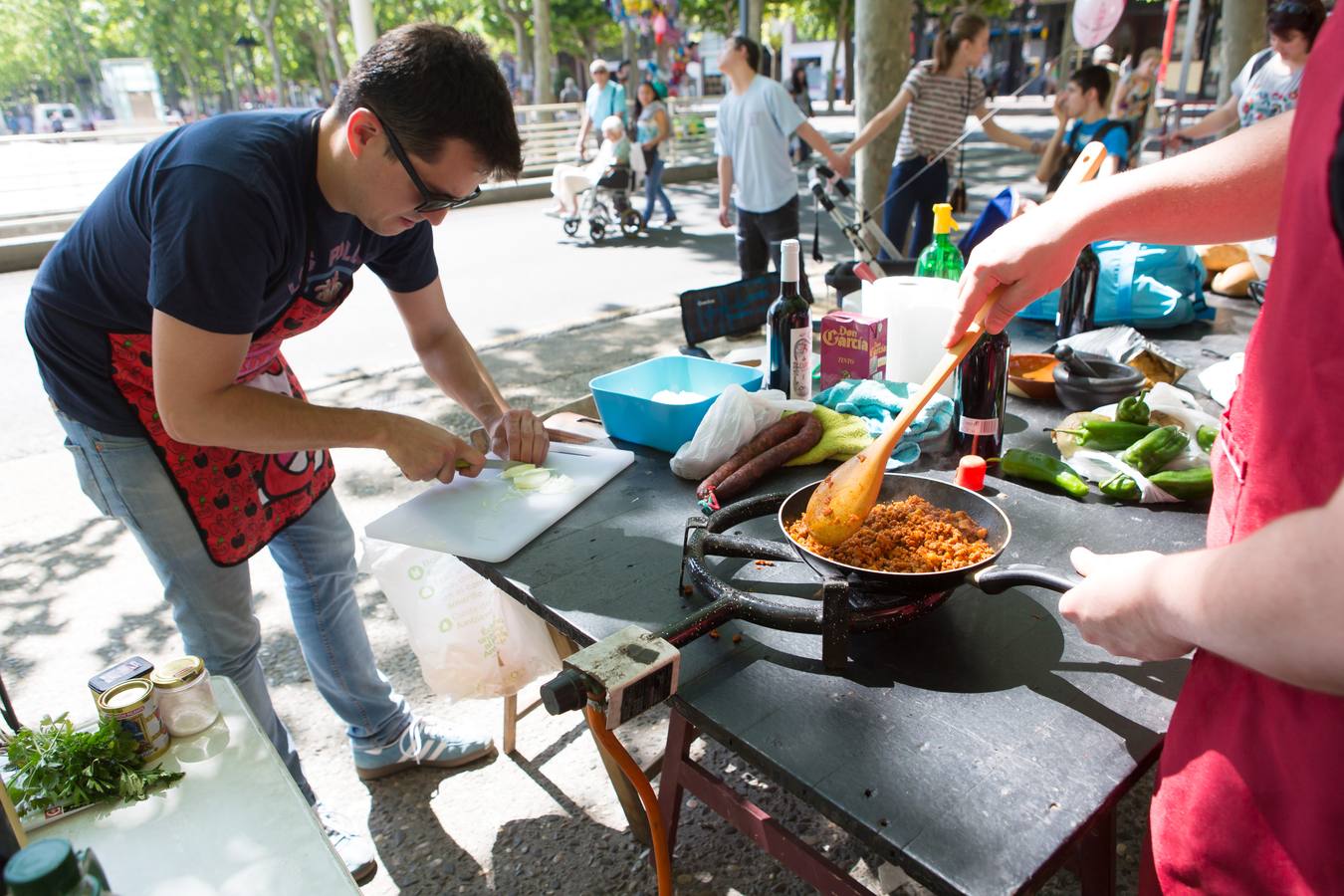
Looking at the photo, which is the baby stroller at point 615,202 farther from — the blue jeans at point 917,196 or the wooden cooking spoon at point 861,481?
the wooden cooking spoon at point 861,481

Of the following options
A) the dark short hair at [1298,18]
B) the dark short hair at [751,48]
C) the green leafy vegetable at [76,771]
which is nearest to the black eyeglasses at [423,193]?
the green leafy vegetable at [76,771]

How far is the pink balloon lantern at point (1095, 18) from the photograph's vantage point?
756 centimetres

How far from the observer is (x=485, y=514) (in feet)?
5.61

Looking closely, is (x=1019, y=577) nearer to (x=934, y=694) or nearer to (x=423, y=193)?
(x=934, y=694)

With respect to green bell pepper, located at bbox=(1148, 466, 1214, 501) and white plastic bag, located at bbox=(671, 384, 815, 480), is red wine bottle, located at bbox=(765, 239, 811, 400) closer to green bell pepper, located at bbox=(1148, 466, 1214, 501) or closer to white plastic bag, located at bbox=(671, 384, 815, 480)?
white plastic bag, located at bbox=(671, 384, 815, 480)

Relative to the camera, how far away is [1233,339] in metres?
2.74

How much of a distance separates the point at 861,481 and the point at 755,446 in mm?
473

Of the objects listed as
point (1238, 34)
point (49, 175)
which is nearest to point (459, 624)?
point (1238, 34)

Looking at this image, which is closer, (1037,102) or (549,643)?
(549,643)

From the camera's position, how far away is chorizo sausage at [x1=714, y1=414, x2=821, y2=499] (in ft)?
5.66

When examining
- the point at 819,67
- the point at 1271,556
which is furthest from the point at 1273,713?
the point at 819,67

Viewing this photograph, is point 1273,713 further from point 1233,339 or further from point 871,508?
point 1233,339

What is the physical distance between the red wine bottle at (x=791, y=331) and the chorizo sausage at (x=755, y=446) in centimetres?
23

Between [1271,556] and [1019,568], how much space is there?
1.77 feet
